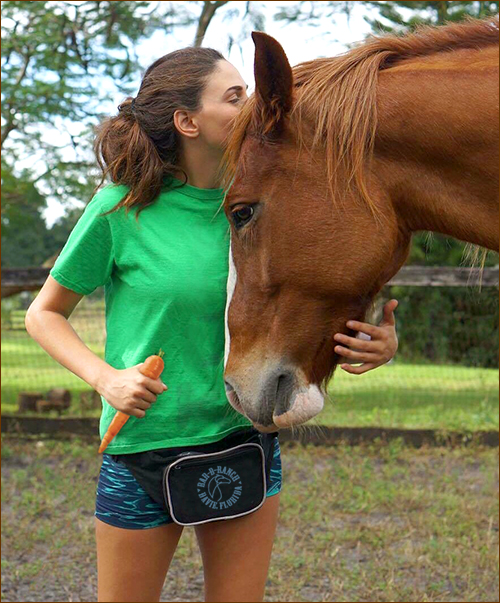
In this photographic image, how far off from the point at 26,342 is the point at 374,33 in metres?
5.63

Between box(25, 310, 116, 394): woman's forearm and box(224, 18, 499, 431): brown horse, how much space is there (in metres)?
0.27

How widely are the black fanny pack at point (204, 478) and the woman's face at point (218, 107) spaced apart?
0.70 meters

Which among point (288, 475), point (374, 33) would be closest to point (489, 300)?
point (288, 475)

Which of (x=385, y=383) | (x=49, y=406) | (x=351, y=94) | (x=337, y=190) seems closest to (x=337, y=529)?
(x=337, y=190)

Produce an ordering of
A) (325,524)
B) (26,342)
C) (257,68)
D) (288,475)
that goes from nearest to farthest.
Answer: (257,68), (325,524), (288,475), (26,342)

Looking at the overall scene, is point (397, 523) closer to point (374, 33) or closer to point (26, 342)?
point (374, 33)

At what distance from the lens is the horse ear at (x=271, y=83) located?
1.39 meters

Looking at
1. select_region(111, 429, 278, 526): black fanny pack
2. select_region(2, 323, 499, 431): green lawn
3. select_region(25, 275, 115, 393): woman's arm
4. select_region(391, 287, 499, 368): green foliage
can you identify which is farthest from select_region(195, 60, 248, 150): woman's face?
select_region(2, 323, 499, 431): green lawn

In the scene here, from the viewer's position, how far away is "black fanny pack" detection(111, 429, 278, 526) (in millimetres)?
1554

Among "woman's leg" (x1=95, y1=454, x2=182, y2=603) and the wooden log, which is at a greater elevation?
"woman's leg" (x1=95, y1=454, x2=182, y2=603)

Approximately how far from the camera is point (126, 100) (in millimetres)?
1832

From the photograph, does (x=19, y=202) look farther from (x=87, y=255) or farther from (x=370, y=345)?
(x=370, y=345)

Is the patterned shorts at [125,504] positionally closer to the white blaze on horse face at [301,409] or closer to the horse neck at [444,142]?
the white blaze on horse face at [301,409]

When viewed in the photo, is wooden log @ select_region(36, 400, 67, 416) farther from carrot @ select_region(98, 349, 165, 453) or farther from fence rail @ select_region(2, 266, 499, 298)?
carrot @ select_region(98, 349, 165, 453)
